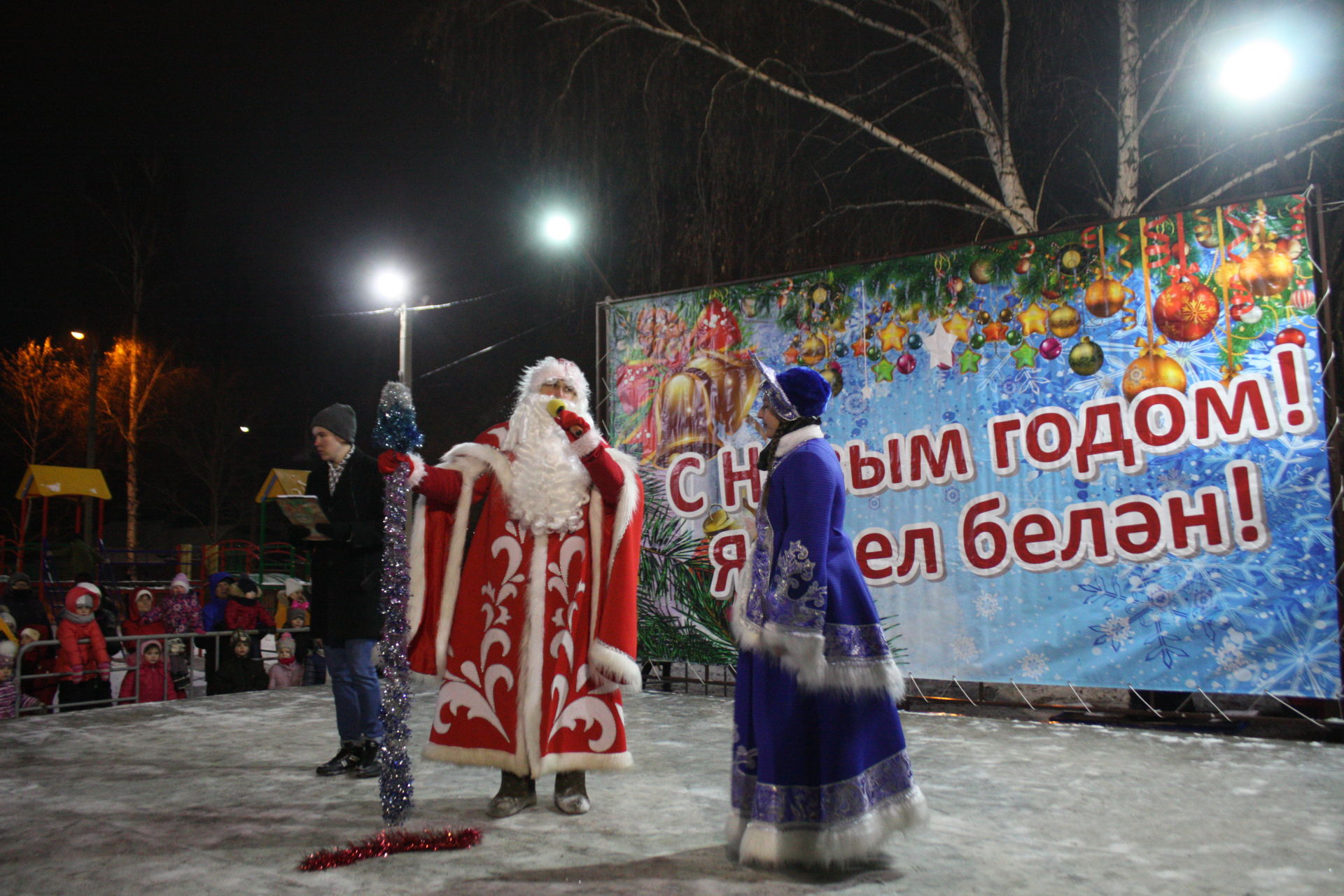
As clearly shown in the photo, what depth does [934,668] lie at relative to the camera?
20.3 feet

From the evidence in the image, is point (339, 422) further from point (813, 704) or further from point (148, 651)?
point (148, 651)

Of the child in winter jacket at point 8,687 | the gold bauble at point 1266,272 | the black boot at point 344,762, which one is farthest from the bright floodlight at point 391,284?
the gold bauble at point 1266,272

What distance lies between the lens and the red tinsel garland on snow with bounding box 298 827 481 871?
2.96m

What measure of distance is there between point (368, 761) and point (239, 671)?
3.85 m

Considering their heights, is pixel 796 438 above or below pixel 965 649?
above

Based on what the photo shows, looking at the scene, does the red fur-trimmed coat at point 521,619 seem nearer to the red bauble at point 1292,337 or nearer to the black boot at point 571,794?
the black boot at point 571,794

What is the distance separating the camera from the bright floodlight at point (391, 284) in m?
11.3

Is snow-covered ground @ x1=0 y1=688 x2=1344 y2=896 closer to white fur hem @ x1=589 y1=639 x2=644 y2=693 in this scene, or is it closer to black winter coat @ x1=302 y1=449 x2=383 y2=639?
white fur hem @ x1=589 y1=639 x2=644 y2=693

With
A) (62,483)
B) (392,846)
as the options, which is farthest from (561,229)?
(62,483)

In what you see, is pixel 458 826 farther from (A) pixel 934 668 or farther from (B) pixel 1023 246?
(B) pixel 1023 246

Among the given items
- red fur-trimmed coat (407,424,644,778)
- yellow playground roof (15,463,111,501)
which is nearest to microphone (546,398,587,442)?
red fur-trimmed coat (407,424,644,778)

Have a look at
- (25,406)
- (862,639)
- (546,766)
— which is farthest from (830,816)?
(25,406)

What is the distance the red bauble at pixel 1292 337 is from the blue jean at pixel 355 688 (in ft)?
17.9

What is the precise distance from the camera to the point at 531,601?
3697 mm
